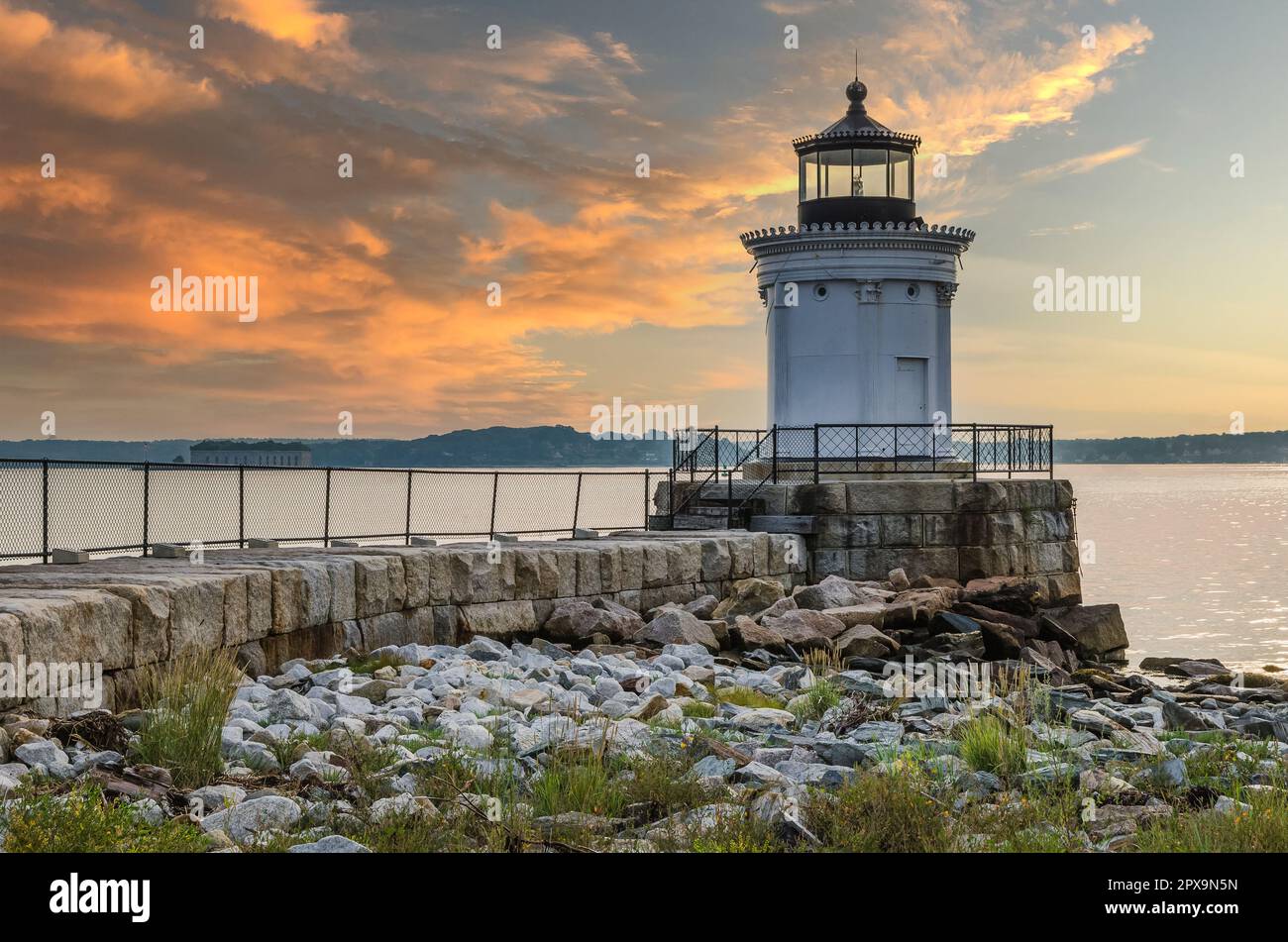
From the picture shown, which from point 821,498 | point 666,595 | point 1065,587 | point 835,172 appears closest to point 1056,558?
point 1065,587

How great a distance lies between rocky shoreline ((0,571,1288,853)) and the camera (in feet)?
19.5

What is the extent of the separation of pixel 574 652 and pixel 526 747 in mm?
5566

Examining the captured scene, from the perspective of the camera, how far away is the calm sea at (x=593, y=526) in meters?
16.0

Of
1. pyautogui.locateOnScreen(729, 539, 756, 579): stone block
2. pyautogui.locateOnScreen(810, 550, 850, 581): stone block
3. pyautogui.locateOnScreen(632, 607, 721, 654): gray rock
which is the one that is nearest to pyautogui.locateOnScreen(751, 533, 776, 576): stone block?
pyautogui.locateOnScreen(729, 539, 756, 579): stone block

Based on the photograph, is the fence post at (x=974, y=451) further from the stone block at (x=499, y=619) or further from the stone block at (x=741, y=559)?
the stone block at (x=499, y=619)

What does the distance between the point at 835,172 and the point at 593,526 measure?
14.7 m

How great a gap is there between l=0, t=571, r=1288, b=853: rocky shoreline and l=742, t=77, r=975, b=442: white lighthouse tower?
11168 millimetres

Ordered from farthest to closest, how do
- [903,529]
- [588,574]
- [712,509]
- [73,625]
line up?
[712,509], [903,529], [588,574], [73,625]

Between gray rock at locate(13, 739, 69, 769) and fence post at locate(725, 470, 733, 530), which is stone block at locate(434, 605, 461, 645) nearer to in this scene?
gray rock at locate(13, 739, 69, 769)

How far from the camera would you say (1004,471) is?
22922 millimetres

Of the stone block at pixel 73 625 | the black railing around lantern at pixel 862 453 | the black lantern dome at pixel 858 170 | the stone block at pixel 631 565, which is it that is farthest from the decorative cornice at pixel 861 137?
the stone block at pixel 73 625

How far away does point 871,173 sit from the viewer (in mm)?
24516

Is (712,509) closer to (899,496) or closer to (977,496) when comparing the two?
(899,496)
